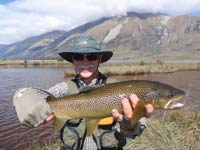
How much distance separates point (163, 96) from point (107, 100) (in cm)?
55

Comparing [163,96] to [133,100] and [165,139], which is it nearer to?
[133,100]

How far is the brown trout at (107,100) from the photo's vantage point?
3160 millimetres

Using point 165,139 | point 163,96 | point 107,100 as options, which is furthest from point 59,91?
point 165,139

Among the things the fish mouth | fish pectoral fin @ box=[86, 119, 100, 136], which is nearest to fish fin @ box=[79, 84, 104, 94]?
fish pectoral fin @ box=[86, 119, 100, 136]

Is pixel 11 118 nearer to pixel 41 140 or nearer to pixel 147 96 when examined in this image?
pixel 41 140

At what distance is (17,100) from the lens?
11.0 ft

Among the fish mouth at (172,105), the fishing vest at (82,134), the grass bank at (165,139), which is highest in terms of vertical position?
the fish mouth at (172,105)

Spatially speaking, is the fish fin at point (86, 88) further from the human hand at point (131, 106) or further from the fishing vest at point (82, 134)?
the human hand at point (131, 106)

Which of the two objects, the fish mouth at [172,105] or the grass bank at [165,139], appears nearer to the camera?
the fish mouth at [172,105]

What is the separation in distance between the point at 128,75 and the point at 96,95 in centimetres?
3304

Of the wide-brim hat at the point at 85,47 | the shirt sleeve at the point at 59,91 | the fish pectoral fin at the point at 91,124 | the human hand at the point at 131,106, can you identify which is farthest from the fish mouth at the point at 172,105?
the shirt sleeve at the point at 59,91

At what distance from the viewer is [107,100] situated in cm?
322

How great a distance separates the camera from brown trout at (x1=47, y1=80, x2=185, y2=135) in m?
3.16

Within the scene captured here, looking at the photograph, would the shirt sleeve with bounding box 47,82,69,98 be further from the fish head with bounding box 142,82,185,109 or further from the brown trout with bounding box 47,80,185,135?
the fish head with bounding box 142,82,185,109
